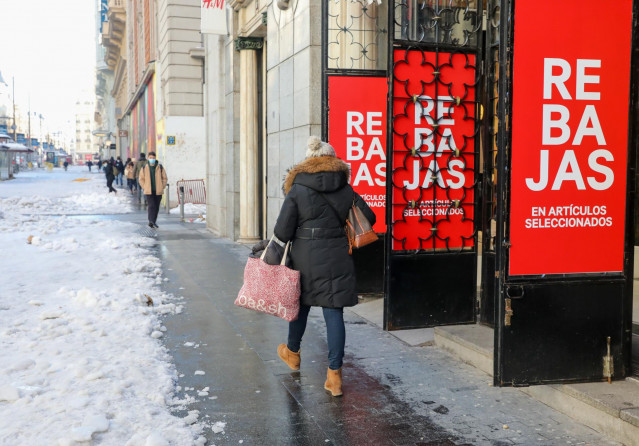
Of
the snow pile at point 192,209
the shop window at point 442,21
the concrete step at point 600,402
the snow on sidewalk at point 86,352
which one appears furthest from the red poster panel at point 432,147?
the snow pile at point 192,209

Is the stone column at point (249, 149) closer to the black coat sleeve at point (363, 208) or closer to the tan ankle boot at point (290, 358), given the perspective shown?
the tan ankle boot at point (290, 358)

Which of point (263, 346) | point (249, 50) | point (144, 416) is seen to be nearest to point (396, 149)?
point (263, 346)

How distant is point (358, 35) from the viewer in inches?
341

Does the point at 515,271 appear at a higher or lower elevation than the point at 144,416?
higher

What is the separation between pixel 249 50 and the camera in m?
14.4

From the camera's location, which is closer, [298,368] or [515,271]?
[515,271]

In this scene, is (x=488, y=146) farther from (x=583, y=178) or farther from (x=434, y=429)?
(x=434, y=429)

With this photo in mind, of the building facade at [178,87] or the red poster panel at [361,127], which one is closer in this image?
the red poster panel at [361,127]

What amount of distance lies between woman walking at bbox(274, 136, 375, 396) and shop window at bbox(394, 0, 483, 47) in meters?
2.32

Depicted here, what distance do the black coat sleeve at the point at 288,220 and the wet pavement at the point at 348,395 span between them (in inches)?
45.3

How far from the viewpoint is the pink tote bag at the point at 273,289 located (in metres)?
5.02

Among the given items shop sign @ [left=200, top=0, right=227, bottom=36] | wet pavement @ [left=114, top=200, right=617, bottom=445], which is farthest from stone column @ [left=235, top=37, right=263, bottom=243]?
wet pavement @ [left=114, top=200, right=617, bottom=445]

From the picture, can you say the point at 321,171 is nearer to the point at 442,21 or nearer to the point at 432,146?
the point at 432,146

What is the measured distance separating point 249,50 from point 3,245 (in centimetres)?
615
